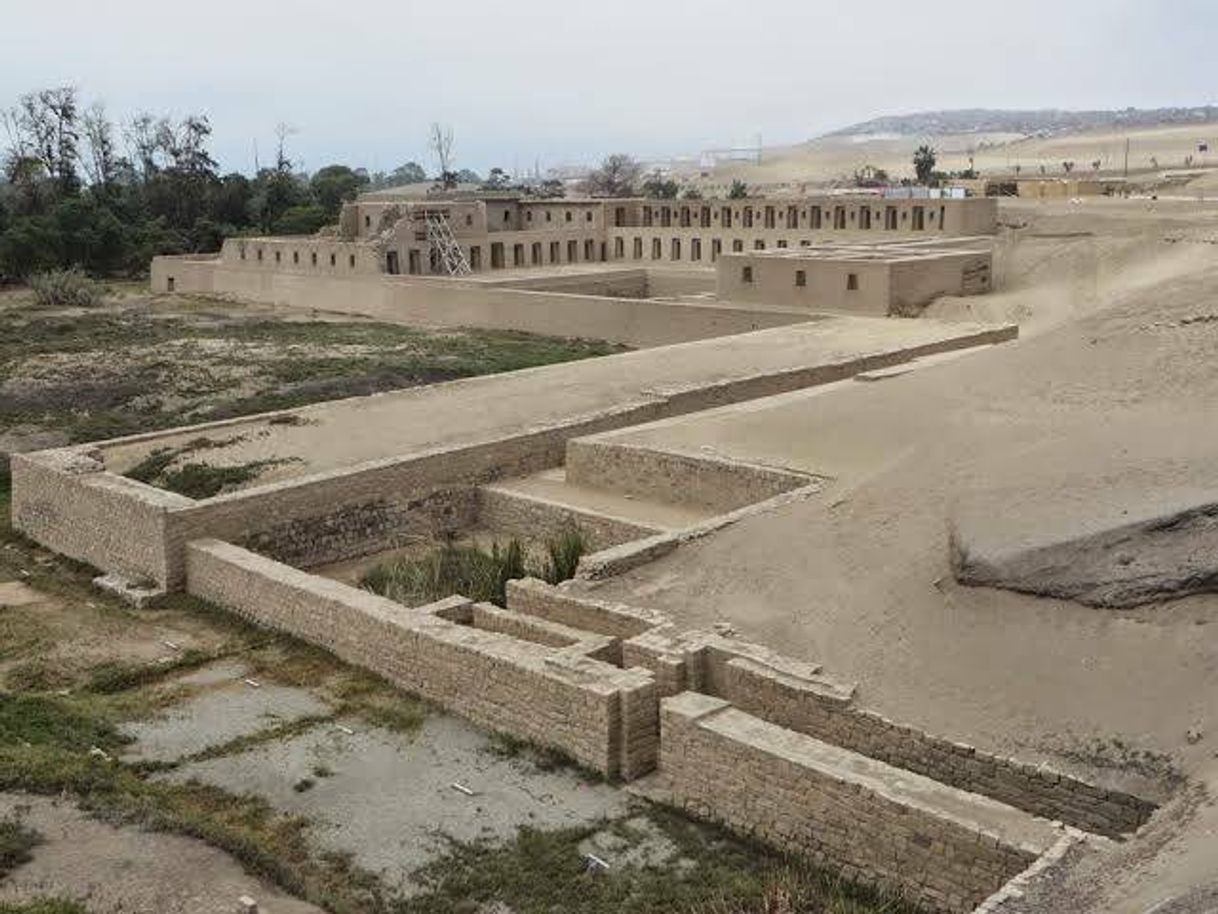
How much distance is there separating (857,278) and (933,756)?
19221 mm

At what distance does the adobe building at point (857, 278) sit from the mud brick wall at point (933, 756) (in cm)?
1779

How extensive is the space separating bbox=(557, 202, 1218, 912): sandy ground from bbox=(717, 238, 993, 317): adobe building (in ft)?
30.2

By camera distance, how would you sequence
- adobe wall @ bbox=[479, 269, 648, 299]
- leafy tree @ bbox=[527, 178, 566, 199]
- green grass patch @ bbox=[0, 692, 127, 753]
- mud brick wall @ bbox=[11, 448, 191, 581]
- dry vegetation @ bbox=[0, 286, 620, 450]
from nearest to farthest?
green grass patch @ bbox=[0, 692, 127, 753] < mud brick wall @ bbox=[11, 448, 191, 581] < dry vegetation @ bbox=[0, 286, 620, 450] < adobe wall @ bbox=[479, 269, 648, 299] < leafy tree @ bbox=[527, 178, 566, 199]

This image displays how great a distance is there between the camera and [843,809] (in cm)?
740

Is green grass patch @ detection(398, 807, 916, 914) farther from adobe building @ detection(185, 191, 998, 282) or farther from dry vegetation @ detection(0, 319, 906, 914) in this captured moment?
adobe building @ detection(185, 191, 998, 282)

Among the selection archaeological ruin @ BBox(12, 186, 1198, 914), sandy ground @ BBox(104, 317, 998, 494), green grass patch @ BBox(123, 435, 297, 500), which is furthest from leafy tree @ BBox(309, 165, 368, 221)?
green grass patch @ BBox(123, 435, 297, 500)

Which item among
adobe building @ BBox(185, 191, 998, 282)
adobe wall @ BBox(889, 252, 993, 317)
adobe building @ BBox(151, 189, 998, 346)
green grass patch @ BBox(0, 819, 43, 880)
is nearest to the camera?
green grass patch @ BBox(0, 819, 43, 880)

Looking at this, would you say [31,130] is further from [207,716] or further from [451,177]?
[207,716]

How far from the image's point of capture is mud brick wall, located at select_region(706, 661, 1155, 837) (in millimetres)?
7090

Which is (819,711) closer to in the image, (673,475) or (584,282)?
(673,475)

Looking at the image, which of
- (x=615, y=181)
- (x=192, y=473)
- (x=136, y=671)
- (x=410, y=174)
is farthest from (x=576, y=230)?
(x=410, y=174)

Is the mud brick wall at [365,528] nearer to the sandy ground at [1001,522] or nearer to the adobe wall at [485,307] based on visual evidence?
the sandy ground at [1001,522]

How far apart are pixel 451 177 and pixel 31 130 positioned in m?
19.7

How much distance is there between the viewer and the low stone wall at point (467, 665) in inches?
344
